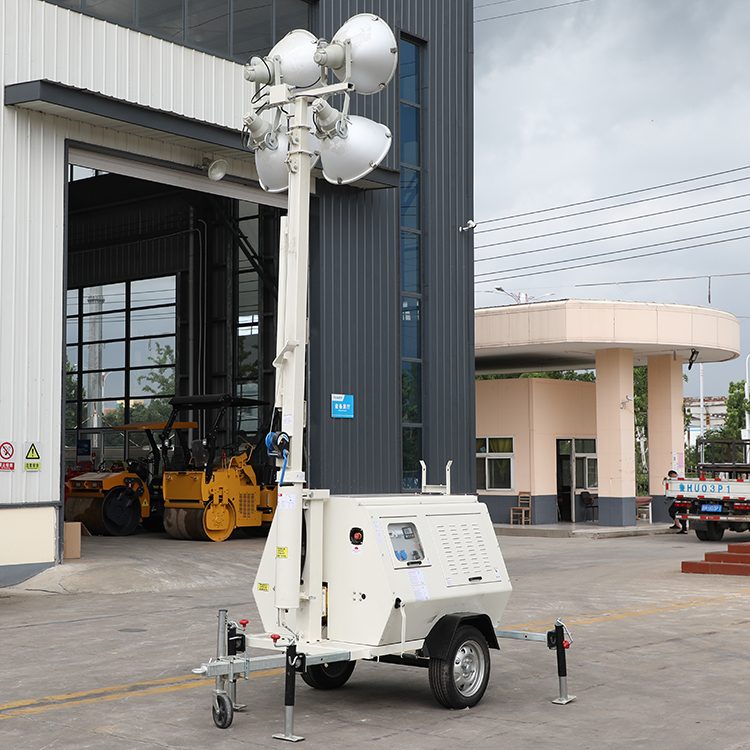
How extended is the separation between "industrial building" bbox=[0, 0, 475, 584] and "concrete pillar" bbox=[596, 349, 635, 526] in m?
8.10

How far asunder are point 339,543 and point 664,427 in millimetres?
26807

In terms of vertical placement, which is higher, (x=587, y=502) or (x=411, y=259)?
(x=411, y=259)

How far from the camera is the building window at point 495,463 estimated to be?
32344 millimetres

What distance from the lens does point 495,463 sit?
3272 centimetres

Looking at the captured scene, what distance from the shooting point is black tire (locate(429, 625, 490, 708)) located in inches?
295

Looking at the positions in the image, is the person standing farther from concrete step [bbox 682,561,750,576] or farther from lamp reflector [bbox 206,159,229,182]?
lamp reflector [bbox 206,159,229,182]

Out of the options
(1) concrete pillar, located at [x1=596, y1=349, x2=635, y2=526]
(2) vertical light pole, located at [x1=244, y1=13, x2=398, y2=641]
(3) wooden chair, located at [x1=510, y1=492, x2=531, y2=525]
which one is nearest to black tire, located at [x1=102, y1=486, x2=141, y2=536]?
(3) wooden chair, located at [x1=510, y1=492, x2=531, y2=525]

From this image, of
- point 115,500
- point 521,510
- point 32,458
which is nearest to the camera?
point 32,458

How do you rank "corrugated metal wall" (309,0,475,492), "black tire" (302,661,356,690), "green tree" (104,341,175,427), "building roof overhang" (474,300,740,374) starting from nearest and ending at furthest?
"black tire" (302,661,356,690), "corrugated metal wall" (309,0,475,492), "building roof overhang" (474,300,740,374), "green tree" (104,341,175,427)

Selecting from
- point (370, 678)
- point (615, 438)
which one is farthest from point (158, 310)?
point (370, 678)

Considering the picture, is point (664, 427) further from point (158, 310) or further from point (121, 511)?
point (121, 511)

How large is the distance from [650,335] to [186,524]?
14626 mm

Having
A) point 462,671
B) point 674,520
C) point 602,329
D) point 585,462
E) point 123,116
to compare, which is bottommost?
point 674,520

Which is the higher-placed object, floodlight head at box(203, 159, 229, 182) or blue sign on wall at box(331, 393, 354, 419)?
floodlight head at box(203, 159, 229, 182)
